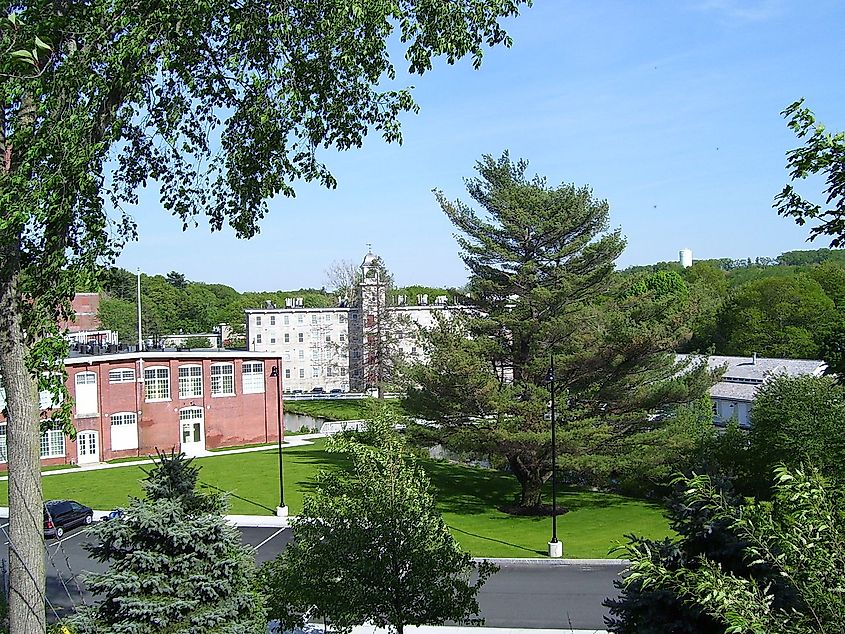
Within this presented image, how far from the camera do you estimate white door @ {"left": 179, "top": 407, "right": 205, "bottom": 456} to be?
4769 cm

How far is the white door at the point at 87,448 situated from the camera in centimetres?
4484

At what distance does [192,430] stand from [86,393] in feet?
21.4

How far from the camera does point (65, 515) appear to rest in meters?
28.9

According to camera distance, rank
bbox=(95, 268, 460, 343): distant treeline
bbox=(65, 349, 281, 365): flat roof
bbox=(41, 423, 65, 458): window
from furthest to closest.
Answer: bbox=(95, 268, 460, 343): distant treeline → bbox=(41, 423, 65, 458): window → bbox=(65, 349, 281, 365): flat roof

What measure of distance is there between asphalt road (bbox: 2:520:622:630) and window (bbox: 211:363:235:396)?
22200mm

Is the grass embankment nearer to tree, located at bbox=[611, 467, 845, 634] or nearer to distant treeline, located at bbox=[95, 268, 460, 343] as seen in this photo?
distant treeline, located at bbox=[95, 268, 460, 343]

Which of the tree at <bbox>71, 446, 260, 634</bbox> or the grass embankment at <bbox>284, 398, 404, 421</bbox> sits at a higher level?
the tree at <bbox>71, 446, 260, 634</bbox>

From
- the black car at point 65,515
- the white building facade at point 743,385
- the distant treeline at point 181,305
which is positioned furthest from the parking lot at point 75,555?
the distant treeline at point 181,305

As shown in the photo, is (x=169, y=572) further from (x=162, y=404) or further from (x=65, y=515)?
(x=162, y=404)

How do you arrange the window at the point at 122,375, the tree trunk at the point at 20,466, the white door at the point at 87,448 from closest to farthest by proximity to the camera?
the tree trunk at the point at 20,466 → the white door at the point at 87,448 → the window at the point at 122,375

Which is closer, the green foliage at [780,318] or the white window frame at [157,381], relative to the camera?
the white window frame at [157,381]

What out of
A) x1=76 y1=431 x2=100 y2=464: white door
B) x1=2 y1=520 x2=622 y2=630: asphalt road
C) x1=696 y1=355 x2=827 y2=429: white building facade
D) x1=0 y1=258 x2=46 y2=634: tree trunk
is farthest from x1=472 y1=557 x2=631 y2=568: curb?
x1=76 y1=431 x2=100 y2=464: white door

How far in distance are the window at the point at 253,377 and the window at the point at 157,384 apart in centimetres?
481

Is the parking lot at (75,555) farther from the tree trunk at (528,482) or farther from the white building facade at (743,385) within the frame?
the white building facade at (743,385)
